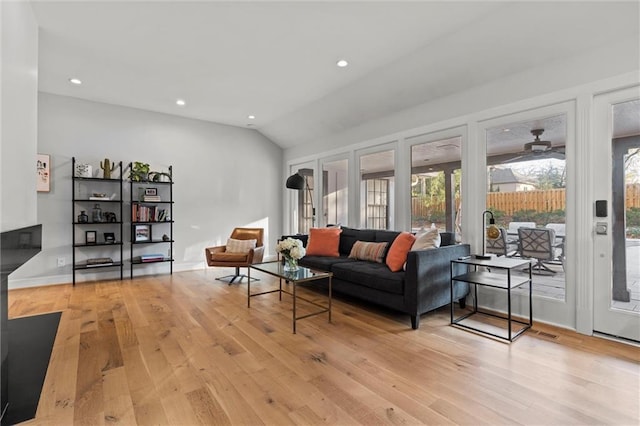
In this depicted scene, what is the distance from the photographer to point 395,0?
2602mm

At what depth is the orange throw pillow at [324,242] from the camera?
183 inches

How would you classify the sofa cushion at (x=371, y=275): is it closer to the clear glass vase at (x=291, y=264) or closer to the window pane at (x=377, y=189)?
the clear glass vase at (x=291, y=264)

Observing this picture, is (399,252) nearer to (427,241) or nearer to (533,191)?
(427,241)

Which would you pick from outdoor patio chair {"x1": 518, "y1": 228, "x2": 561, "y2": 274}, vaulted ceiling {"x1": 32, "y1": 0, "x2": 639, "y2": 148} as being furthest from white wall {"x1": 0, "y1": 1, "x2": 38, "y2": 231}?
outdoor patio chair {"x1": 518, "y1": 228, "x2": 561, "y2": 274}

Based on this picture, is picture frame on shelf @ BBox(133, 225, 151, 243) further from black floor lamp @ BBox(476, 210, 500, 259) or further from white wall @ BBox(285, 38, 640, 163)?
black floor lamp @ BBox(476, 210, 500, 259)

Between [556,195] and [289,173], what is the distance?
16.2 ft

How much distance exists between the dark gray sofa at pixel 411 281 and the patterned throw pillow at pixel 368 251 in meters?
0.12

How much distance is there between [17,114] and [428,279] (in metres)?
3.56

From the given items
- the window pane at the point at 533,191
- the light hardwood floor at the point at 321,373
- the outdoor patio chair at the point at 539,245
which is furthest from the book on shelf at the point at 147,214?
the outdoor patio chair at the point at 539,245

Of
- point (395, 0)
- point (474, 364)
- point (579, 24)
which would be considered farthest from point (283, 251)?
point (579, 24)

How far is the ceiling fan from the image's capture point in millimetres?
3064

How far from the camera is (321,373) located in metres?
2.17

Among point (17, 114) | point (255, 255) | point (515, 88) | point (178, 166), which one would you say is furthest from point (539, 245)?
point (178, 166)

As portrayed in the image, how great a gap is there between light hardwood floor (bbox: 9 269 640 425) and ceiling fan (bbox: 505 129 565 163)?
1.67 m
